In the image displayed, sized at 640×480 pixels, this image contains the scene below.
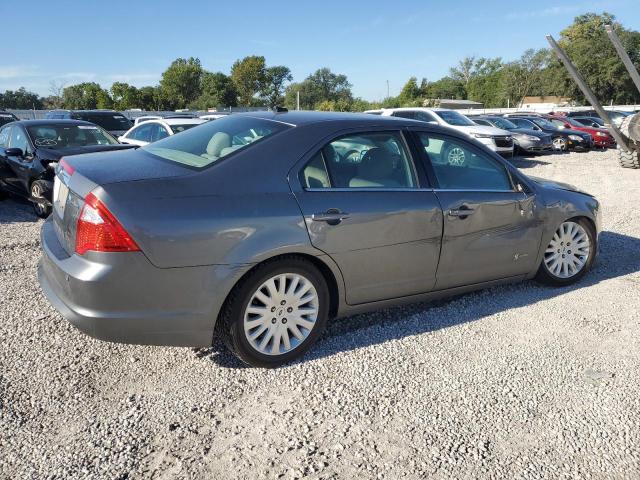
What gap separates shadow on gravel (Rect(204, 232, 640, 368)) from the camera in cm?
354

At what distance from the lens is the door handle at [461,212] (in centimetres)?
381

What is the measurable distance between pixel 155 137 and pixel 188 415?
25.9 ft

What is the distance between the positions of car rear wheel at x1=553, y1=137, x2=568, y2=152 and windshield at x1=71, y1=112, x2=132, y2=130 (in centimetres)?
1596

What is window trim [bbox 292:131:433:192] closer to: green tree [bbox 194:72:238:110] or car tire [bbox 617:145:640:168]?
car tire [bbox 617:145:640:168]

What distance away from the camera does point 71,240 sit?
115 inches

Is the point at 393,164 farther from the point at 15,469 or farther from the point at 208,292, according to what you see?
the point at 15,469

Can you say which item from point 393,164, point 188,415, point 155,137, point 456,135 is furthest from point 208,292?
point 155,137

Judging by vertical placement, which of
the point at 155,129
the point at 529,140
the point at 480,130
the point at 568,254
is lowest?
the point at 568,254

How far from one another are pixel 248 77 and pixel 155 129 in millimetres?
76102

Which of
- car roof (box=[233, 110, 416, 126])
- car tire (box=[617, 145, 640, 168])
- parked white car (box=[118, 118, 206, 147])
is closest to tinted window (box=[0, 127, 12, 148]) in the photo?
parked white car (box=[118, 118, 206, 147])

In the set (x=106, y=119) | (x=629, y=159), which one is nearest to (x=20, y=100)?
(x=106, y=119)

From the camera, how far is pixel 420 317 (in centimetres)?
407

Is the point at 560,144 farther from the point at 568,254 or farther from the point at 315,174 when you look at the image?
the point at 315,174

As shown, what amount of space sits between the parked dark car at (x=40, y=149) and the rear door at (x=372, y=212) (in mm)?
4366
